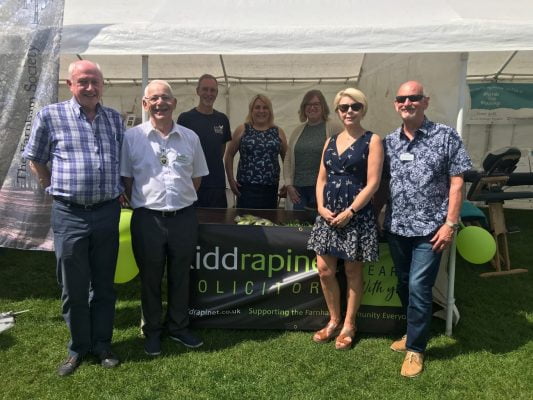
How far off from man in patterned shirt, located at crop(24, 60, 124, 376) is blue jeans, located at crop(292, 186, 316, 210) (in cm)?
151

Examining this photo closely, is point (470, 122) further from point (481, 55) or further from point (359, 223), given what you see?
point (359, 223)

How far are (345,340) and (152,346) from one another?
1.20 meters

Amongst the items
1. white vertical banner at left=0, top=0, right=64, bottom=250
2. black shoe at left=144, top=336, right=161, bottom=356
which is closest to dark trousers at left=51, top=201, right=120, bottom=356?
black shoe at left=144, top=336, right=161, bottom=356

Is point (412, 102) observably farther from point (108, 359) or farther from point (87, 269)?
point (108, 359)

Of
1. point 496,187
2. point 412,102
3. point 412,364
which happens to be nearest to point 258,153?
point 412,102

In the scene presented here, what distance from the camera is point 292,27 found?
2.66m

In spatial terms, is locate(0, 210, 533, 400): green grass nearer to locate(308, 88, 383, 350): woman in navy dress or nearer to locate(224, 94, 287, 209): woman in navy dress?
locate(308, 88, 383, 350): woman in navy dress

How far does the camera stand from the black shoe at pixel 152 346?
261 centimetres

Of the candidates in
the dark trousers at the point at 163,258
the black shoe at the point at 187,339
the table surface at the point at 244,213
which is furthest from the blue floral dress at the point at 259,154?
the black shoe at the point at 187,339

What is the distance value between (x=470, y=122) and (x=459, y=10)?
15.3 feet

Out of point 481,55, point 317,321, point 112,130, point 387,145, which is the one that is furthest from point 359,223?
point 481,55

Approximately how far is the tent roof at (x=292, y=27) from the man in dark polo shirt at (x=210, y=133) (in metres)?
0.52

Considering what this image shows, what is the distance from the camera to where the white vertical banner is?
2809mm

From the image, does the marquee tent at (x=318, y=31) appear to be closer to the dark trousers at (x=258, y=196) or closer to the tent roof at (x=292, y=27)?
the tent roof at (x=292, y=27)
